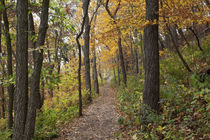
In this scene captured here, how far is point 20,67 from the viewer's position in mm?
4332

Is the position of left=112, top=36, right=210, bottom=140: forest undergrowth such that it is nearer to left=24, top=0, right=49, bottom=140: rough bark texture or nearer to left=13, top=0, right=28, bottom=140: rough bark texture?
left=24, top=0, right=49, bottom=140: rough bark texture

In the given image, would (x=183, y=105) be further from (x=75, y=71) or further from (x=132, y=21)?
(x=75, y=71)

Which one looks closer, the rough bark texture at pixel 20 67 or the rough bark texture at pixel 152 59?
the rough bark texture at pixel 20 67

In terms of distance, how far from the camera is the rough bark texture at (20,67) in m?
4.32

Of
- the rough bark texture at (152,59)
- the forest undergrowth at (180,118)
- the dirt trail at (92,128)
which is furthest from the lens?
the dirt trail at (92,128)

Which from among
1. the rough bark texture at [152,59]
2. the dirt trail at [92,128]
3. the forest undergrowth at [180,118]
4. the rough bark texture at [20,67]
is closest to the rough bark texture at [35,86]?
the rough bark texture at [20,67]

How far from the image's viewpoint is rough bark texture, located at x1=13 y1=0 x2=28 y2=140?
170 inches

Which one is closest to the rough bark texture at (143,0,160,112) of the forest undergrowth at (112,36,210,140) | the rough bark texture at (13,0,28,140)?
the forest undergrowth at (112,36,210,140)

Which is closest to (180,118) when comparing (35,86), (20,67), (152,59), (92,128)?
(152,59)

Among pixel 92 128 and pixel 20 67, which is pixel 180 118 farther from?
pixel 20 67

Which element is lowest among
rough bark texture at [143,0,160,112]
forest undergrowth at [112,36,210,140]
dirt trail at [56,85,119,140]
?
dirt trail at [56,85,119,140]

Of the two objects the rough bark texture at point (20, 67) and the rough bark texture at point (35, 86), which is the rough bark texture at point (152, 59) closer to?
the rough bark texture at point (35, 86)

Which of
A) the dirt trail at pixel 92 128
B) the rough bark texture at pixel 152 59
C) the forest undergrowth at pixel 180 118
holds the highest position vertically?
the rough bark texture at pixel 152 59

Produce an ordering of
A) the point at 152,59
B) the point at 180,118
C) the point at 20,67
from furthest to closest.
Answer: the point at 152,59, the point at 20,67, the point at 180,118
